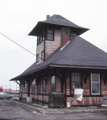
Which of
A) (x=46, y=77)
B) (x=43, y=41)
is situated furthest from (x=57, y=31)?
(x=46, y=77)

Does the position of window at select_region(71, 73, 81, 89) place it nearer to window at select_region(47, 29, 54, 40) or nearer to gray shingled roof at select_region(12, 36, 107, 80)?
gray shingled roof at select_region(12, 36, 107, 80)

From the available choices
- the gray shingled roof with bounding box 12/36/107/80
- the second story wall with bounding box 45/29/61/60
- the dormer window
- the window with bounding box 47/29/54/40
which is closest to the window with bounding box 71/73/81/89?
the gray shingled roof with bounding box 12/36/107/80

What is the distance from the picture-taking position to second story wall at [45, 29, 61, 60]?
65.7 ft

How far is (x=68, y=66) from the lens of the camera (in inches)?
529

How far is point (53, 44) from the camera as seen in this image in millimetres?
20250

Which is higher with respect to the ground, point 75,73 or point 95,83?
point 75,73

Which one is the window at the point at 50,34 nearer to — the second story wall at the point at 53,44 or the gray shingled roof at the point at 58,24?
the second story wall at the point at 53,44

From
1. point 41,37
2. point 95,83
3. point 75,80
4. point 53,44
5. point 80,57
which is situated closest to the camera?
point 75,80

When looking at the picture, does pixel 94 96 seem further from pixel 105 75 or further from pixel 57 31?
pixel 57 31

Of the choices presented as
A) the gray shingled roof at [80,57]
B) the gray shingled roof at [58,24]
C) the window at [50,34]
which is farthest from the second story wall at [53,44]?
the gray shingled roof at [80,57]

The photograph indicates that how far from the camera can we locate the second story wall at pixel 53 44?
2003 cm

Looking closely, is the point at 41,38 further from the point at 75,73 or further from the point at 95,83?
the point at 95,83

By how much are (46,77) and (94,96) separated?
15.4ft

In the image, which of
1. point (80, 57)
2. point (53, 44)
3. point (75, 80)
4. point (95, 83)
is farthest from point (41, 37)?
point (95, 83)
